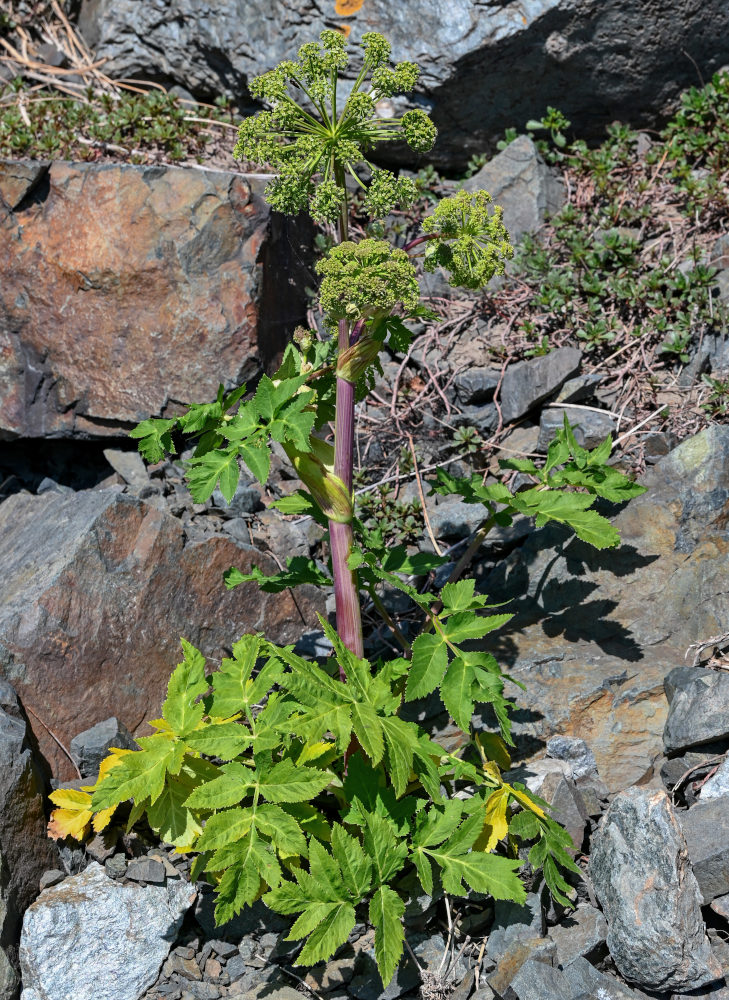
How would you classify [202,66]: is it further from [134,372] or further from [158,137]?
[134,372]

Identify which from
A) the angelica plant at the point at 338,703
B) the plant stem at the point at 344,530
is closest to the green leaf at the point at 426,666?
the angelica plant at the point at 338,703

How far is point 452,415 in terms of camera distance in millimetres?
5152

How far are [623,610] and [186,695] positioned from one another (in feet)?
5.96

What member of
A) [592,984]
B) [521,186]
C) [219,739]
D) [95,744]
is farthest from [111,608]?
[521,186]

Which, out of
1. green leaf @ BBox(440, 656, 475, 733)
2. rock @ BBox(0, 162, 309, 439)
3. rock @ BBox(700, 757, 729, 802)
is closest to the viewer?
green leaf @ BBox(440, 656, 475, 733)

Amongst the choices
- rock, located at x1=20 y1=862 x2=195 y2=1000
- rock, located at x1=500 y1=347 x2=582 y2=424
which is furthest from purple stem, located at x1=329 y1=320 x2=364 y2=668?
rock, located at x1=500 y1=347 x2=582 y2=424

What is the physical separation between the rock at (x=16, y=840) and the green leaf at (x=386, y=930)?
4.21 ft

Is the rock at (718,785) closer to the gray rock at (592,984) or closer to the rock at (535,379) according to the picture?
the gray rock at (592,984)

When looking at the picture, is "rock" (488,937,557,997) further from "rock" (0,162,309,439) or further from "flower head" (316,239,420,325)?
"rock" (0,162,309,439)

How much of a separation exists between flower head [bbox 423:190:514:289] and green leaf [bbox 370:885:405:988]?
6.25 ft

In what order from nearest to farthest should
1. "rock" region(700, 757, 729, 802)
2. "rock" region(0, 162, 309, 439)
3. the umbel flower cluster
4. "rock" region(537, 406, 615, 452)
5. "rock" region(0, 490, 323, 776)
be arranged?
the umbel flower cluster < "rock" region(700, 757, 729, 802) < "rock" region(0, 490, 323, 776) < "rock" region(537, 406, 615, 452) < "rock" region(0, 162, 309, 439)

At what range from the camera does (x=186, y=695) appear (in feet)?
10.4

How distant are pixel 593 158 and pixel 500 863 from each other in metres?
4.47

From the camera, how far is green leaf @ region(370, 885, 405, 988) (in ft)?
8.75
